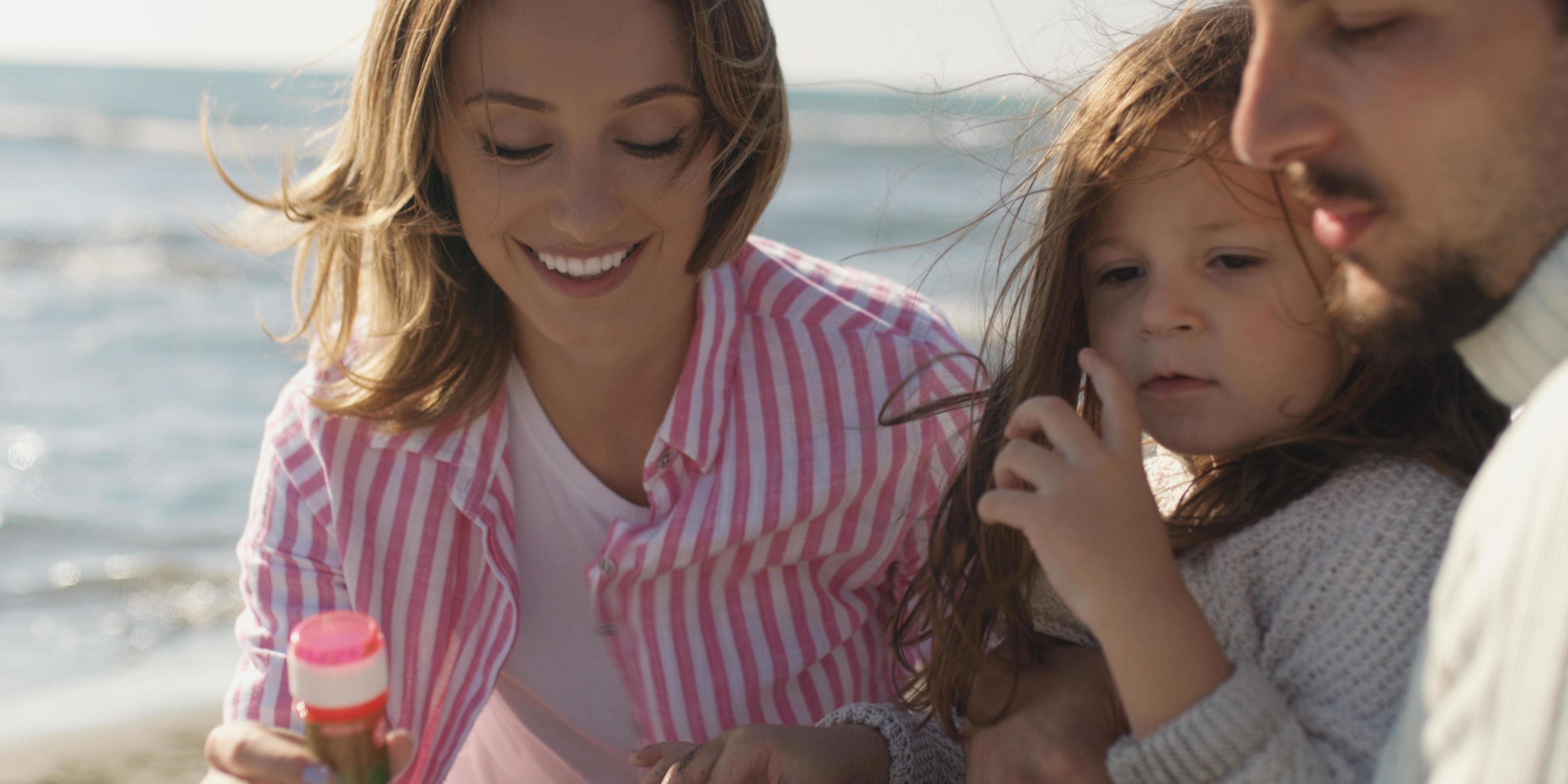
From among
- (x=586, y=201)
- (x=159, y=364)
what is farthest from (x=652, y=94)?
(x=159, y=364)

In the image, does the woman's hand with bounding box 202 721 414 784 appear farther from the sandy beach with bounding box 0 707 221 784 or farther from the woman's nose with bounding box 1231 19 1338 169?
the sandy beach with bounding box 0 707 221 784

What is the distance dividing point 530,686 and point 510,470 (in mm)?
415

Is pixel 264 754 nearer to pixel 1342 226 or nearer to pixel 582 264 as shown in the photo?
→ pixel 582 264

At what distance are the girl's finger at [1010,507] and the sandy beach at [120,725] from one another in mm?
2783

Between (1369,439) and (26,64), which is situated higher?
(26,64)

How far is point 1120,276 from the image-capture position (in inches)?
74.8

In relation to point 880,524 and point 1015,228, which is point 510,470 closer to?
point 880,524

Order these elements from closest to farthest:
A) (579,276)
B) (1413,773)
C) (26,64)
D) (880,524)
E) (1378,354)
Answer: (1413,773) → (1378,354) → (579,276) → (880,524) → (26,64)

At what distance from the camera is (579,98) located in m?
2.18

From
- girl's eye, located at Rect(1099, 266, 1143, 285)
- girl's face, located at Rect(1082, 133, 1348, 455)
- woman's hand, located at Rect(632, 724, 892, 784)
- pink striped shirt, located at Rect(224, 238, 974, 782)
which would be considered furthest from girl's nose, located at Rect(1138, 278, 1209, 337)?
woman's hand, located at Rect(632, 724, 892, 784)

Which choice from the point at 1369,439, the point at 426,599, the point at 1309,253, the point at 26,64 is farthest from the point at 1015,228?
the point at 26,64

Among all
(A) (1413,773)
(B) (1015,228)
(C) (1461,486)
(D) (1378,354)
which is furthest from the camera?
(B) (1015,228)

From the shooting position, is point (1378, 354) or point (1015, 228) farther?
point (1015, 228)

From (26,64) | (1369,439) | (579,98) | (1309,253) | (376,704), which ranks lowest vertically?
(376,704)
